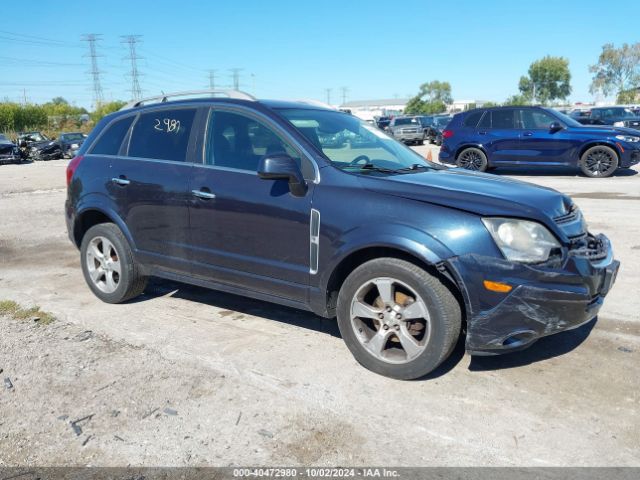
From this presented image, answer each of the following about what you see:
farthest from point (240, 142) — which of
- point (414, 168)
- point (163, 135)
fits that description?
point (414, 168)

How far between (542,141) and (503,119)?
116 cm

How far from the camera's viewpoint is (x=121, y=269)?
5074mm

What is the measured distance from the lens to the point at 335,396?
11.5 feet

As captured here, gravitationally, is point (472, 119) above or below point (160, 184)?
above

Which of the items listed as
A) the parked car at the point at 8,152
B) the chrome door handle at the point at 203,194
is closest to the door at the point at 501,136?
the chrome door handle at the point at 203,194

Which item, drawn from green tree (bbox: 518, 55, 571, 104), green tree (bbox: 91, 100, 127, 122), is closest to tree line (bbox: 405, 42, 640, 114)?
green tree (bbox: 518, 55, 571, 104)

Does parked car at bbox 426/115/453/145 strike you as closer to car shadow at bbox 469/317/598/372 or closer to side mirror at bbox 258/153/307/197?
car shadow at bbox 469/317/598/372

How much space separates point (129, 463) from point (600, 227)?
715 cm

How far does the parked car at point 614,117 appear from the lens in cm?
2431

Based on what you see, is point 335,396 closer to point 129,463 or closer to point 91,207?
point 129,463

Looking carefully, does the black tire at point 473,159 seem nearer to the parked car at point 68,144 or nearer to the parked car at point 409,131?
the parked car at point 409,131

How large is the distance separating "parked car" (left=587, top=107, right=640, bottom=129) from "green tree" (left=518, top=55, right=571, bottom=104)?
90498 millimetres

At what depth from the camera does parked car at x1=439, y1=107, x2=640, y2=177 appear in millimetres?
13539

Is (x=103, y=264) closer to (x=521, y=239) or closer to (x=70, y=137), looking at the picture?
(x=521, y=239)
